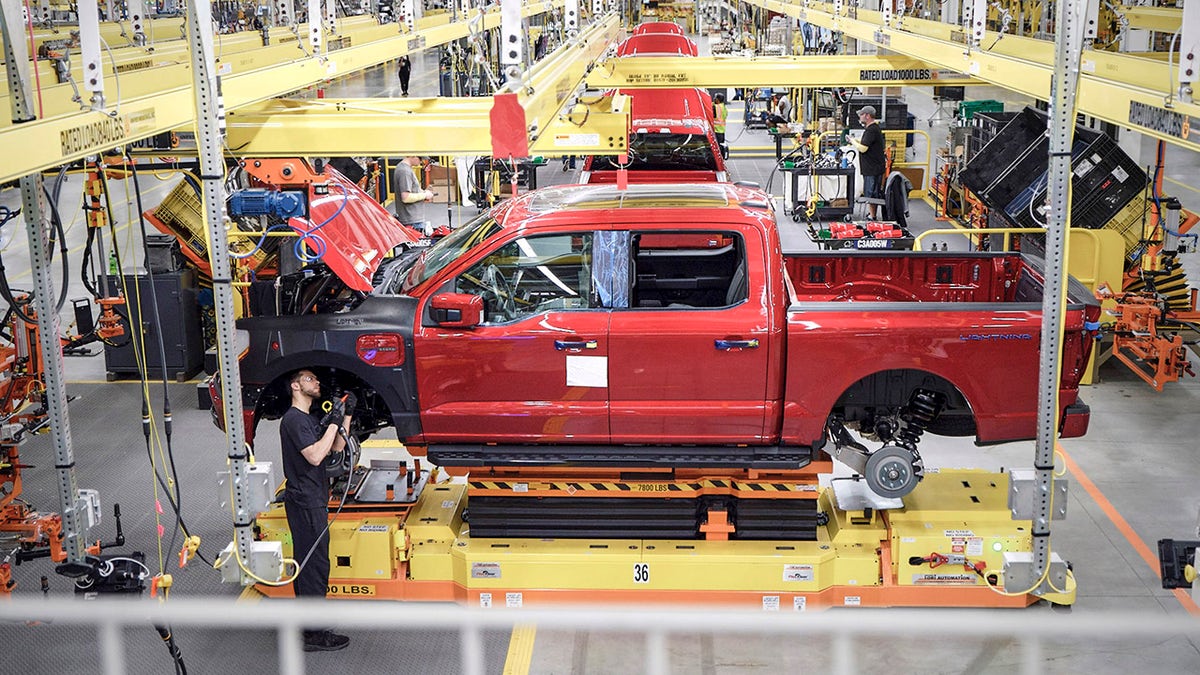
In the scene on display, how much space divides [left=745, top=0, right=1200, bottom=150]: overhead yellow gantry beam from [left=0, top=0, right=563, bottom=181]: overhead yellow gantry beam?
4092 mm

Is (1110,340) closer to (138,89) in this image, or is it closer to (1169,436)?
(1169,436)

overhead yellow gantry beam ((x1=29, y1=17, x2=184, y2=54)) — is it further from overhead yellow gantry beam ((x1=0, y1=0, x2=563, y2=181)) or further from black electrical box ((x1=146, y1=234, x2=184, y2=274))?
black electrical box ((x1=146, y1=234, x2=184, y2=274))

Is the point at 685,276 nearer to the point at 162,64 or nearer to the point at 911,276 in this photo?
the point at 911,276

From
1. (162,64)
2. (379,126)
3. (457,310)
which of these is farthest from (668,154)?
(379,126)

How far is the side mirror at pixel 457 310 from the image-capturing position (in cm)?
643

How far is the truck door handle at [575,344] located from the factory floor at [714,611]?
150 cm

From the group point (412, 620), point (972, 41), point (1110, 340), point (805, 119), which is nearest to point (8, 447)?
point (412, 620)

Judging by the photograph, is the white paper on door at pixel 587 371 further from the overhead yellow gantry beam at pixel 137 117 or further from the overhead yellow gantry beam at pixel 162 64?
the overhead yellow gantry beam at pixel 162 64

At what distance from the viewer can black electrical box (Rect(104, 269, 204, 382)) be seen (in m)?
10.5

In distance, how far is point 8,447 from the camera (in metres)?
7.43

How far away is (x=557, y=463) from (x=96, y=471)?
413cm

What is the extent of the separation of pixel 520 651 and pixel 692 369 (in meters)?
1.72

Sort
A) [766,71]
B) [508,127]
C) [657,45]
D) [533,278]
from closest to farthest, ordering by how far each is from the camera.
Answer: [508,127]
[533,278]
[766,71]
[657,45]

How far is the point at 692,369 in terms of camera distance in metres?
6.46
